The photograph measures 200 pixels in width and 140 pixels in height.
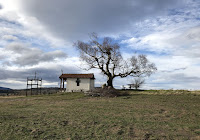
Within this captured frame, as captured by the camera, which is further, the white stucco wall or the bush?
the white stucco wall

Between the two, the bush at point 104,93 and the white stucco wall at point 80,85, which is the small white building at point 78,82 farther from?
the bush at point 104,93

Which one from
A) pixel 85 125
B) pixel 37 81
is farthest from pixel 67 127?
pixel 37 81

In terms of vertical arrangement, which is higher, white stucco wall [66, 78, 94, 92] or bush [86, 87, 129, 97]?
white stucco wall [66, 78, 94, 92]

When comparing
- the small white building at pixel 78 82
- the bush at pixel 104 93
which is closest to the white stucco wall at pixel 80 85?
the small white building at pixel 78 82

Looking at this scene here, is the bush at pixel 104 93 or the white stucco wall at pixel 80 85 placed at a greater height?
the white stucco wall at pixel 80 85

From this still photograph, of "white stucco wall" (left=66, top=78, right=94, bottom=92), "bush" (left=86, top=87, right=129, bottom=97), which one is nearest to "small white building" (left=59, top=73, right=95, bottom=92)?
"white stucco wall" (left=66, top=78, right=94, bottom=92)

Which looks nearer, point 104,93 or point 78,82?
point 104,93

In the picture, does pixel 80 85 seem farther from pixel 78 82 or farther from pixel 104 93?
pixel 104 93

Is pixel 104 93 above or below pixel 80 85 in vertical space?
below

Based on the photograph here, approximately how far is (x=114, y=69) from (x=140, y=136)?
25.5 metres

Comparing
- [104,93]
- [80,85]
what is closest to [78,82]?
[80,85]

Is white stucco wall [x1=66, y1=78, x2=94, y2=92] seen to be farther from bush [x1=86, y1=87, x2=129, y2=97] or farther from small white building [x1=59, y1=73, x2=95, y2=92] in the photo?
bush [x1=86, y1=87, x2=129, y2=97]

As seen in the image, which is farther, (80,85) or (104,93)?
(80,85)

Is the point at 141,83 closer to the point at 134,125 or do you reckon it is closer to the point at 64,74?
the point at 64,74
